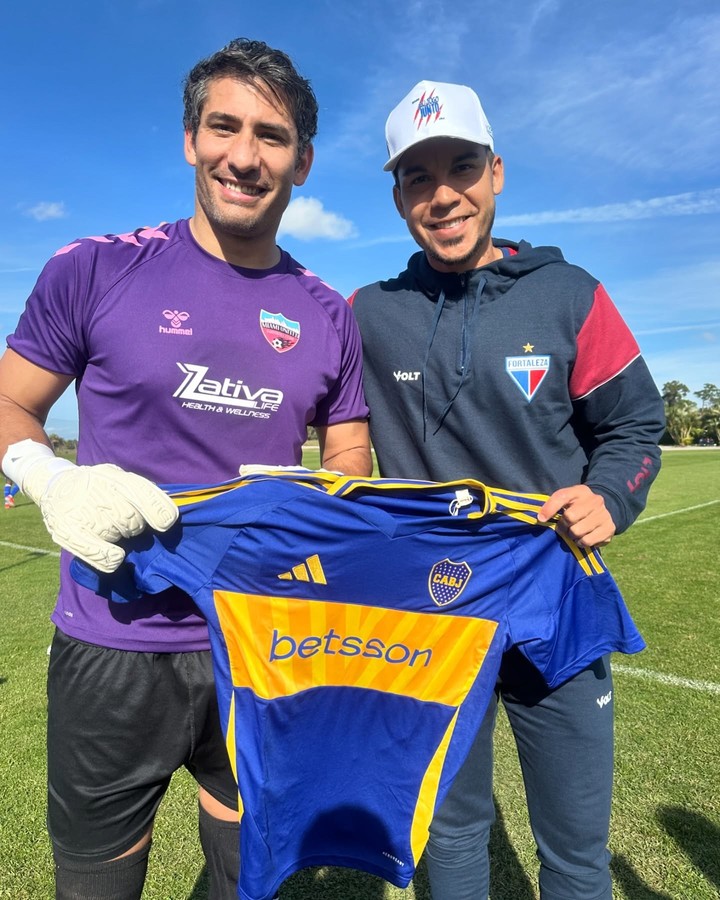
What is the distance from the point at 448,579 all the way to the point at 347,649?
1.31ft

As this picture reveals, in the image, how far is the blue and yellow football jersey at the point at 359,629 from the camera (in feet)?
6.21

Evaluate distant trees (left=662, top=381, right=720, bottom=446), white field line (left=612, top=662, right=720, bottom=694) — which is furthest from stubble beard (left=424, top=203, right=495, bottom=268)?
distant trees (left=662, top=381, right=720, bottom=446)

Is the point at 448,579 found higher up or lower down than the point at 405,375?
→ lower down

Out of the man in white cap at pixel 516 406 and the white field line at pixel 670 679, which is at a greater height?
the man in white cap at pixel 516 406

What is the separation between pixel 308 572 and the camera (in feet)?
6.43

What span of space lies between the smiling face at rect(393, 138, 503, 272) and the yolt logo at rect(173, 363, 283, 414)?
0.79 meters

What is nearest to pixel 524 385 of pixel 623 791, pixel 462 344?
pixel 462 344

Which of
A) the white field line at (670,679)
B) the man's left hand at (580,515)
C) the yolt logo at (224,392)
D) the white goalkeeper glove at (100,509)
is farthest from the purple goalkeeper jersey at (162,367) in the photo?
the white field line at (670,679)

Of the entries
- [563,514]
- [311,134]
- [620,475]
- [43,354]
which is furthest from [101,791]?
[311,134]

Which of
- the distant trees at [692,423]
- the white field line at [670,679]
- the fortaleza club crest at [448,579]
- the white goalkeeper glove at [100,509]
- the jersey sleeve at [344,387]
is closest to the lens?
the white goalkeeper glove at [100,509]

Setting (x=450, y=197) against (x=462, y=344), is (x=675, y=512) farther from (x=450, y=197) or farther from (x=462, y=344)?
(x=450, y=197)

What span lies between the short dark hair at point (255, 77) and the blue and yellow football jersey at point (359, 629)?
1277 millimetres

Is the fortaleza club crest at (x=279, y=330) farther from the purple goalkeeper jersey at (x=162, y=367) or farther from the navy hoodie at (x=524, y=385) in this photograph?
the navy hoodie at (x=524, y=385)

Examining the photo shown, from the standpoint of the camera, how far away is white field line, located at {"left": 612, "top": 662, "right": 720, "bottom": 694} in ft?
16.1
